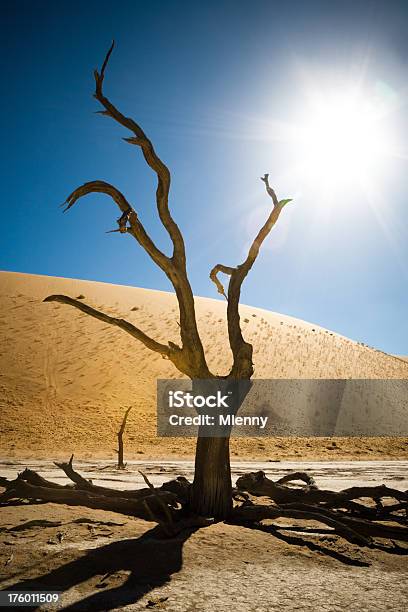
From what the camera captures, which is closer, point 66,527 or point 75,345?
point 66,527

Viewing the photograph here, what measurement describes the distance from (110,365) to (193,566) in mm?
29086

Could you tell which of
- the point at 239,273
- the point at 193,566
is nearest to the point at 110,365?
the point at 239,273

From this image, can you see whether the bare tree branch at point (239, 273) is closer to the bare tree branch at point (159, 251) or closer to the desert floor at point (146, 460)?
the bare tree branch at point (159, 251)

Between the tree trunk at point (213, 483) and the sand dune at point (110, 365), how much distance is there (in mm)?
13809

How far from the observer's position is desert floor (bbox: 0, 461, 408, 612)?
415cm

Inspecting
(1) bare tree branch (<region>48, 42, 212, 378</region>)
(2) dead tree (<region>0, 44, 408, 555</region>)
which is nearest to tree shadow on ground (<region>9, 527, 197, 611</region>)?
(2) dead tree (<region>0, 44, 408, 555</region>)

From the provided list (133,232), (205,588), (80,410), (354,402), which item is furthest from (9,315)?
(205,588)

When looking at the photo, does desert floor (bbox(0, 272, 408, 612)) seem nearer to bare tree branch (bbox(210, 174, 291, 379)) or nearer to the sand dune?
the sand dune

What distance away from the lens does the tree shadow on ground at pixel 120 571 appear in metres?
4.09

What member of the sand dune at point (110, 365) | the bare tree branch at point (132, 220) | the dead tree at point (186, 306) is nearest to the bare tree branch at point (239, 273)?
the dead tree at point (186, 306)

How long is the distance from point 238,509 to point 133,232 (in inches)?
184

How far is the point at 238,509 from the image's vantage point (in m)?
7.00

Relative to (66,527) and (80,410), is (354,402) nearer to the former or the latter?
(80,410)

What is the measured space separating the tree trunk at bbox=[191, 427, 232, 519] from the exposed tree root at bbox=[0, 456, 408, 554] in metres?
0.19
